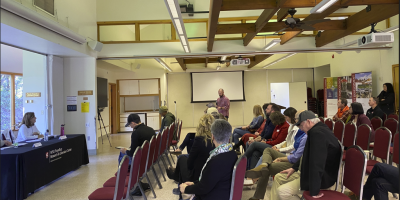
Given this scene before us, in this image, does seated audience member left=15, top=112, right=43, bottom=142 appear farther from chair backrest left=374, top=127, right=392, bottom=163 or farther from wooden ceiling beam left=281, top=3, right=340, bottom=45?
wooden ceiling beam left=281, top=3, right=340, bottom=45

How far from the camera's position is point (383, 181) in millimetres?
2480

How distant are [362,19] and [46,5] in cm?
629

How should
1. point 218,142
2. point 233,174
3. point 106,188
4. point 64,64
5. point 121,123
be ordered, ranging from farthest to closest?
point 121,123, point 64,64, point 106,188, point 218,142, point 233,174

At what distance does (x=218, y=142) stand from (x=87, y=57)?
224 inches

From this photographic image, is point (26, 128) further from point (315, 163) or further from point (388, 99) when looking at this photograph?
point (388, 99)

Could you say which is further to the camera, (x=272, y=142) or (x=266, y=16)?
(x=266, y=16)

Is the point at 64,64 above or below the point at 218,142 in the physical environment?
above

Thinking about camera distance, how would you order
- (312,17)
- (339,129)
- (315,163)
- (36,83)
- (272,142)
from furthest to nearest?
(36,83), (312,17), (339,129), (272,142), (315,163)

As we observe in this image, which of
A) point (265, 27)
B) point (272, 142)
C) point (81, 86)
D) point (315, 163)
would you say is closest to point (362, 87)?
point (265, 27)

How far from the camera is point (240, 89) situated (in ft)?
40.6

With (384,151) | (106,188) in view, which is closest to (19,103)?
(106,188)

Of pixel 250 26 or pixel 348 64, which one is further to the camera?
pixel 348 64

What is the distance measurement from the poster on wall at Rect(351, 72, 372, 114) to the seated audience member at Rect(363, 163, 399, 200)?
22.1ft

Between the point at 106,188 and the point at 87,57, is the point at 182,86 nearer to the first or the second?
the point at 87,57
